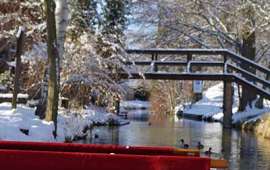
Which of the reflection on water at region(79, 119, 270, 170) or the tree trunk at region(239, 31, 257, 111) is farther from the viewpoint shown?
the tree trunk at region(239, 31, 257, 111)

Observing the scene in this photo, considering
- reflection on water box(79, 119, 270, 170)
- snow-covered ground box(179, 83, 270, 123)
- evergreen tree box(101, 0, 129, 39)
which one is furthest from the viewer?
snow-covered ground box(179, 83, 270, 123)

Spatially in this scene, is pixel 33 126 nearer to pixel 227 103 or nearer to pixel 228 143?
pixel 228 143

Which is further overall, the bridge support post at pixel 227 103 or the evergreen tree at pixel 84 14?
the bridge support post at pixel 227 103

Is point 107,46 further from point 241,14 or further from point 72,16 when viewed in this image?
point 241,14

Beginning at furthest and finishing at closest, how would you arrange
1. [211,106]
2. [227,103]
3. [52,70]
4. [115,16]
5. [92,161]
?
[211,106], [227,103], [115,16], [52,70], [92,161]

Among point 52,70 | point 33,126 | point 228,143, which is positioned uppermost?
point 52,70

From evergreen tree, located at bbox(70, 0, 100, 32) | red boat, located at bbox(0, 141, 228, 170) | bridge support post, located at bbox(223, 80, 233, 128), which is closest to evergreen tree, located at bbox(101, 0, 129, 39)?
evergreen tree, located at bbox(70, 0, 100, 32)

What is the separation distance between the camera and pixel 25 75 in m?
24.6

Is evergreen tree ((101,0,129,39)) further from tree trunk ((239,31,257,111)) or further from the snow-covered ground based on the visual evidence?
the snow-covered ground

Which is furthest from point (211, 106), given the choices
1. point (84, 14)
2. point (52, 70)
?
Result: point (52, 70)

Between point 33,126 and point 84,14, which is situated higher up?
point 84,14

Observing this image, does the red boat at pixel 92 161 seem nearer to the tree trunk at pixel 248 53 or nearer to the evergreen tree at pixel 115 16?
the evergreen tree at pixel 115 16

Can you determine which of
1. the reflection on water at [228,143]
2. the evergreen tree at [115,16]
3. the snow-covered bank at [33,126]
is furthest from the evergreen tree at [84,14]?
the snow-covered bank at [33,126]

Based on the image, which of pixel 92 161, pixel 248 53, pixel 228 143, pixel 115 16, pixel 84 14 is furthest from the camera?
pixel 248 53
